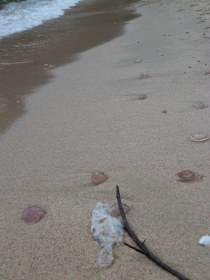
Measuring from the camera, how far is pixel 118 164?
276cm

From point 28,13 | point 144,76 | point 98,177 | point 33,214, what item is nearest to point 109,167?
point 98,177

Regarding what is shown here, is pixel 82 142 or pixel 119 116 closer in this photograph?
pixel 82 142

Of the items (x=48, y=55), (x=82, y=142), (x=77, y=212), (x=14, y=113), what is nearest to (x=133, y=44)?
(x=48, y=55)

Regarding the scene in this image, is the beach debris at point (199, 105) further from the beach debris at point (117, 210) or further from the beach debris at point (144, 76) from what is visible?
the beach debris at point (117, 210)

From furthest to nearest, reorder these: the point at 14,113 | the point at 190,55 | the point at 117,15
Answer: the point at 117,15 < the point at 190,55 < the point at 14,113

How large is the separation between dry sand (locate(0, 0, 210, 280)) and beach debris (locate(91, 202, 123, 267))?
0.04 meters

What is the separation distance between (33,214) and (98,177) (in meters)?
0.50

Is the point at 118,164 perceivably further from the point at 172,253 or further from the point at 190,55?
the point at 190,55

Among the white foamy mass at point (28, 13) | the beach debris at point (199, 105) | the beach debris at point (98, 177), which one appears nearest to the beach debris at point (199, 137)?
the beach debris at point (199, 105)

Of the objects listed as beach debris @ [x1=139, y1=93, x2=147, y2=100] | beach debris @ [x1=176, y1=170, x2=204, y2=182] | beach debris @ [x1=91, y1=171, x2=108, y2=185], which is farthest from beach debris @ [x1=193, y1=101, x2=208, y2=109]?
beach debris @ [x1=91, y1=171, x2=108, y2=185]

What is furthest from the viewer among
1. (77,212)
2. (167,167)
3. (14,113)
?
(14,113)

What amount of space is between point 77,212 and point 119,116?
1457 millimetres

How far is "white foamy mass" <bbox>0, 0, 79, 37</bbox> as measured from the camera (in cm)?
942

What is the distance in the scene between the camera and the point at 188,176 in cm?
249
